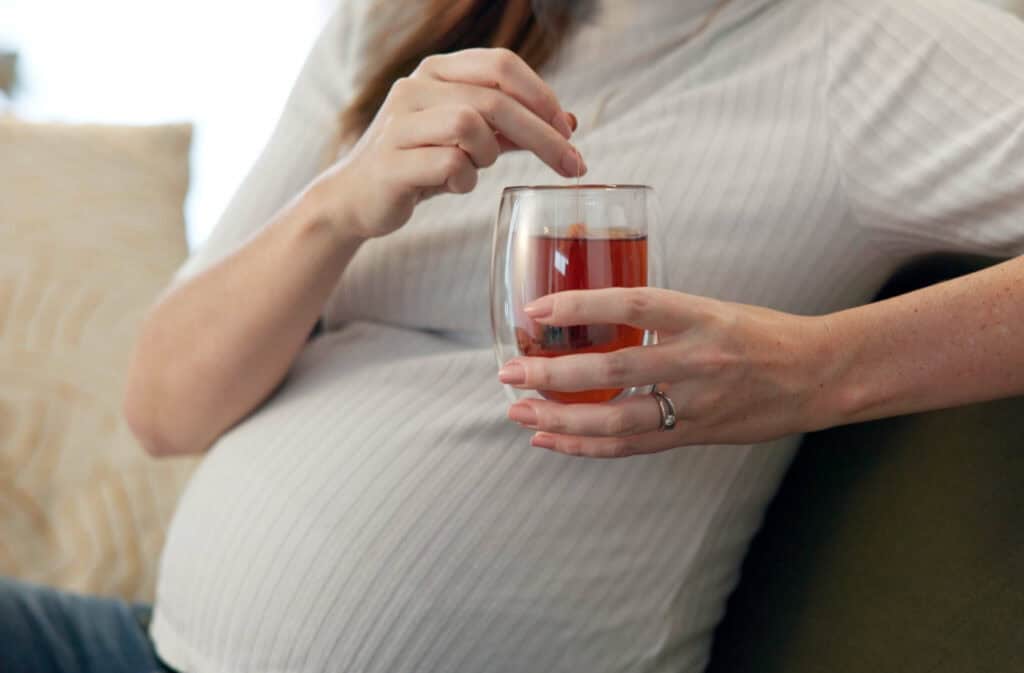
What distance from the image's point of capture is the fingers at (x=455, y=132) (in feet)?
2.54

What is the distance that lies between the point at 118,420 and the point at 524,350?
3.77ft

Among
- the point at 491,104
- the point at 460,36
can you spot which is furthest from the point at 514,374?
the point at 460,36

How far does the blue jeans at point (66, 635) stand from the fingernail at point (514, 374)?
586 mm

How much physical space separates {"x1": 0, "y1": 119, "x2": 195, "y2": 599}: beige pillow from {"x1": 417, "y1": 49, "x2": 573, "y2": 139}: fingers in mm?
1036

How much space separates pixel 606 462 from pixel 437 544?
17 centimetres

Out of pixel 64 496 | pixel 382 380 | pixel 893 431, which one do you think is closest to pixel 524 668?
pixel 382 380

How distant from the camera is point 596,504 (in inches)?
36.8

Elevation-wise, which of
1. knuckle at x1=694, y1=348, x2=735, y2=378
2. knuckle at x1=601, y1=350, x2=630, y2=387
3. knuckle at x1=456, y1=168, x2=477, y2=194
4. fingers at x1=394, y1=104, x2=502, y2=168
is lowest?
knuckle at x1=694, y1=348, x2=735, y2=378

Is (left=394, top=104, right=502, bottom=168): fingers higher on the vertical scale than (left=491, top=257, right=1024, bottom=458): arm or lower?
higher

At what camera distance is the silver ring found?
727mm

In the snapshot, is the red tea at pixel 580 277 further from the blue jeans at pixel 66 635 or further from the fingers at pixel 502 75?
the blue jeans at pixel 66 635

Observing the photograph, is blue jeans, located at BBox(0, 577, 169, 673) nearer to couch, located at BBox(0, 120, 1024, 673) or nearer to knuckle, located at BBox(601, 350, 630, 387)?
couch, located at BBox(0, 120, 1024, 673)

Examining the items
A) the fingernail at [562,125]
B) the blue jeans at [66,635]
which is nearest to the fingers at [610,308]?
the fingernail at [562,125]

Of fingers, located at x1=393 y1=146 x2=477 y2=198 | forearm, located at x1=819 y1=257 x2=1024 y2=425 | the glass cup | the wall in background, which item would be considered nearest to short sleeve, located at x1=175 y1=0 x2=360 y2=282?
fingers, located at x1=393 y1=146 x2=477 y2=198
